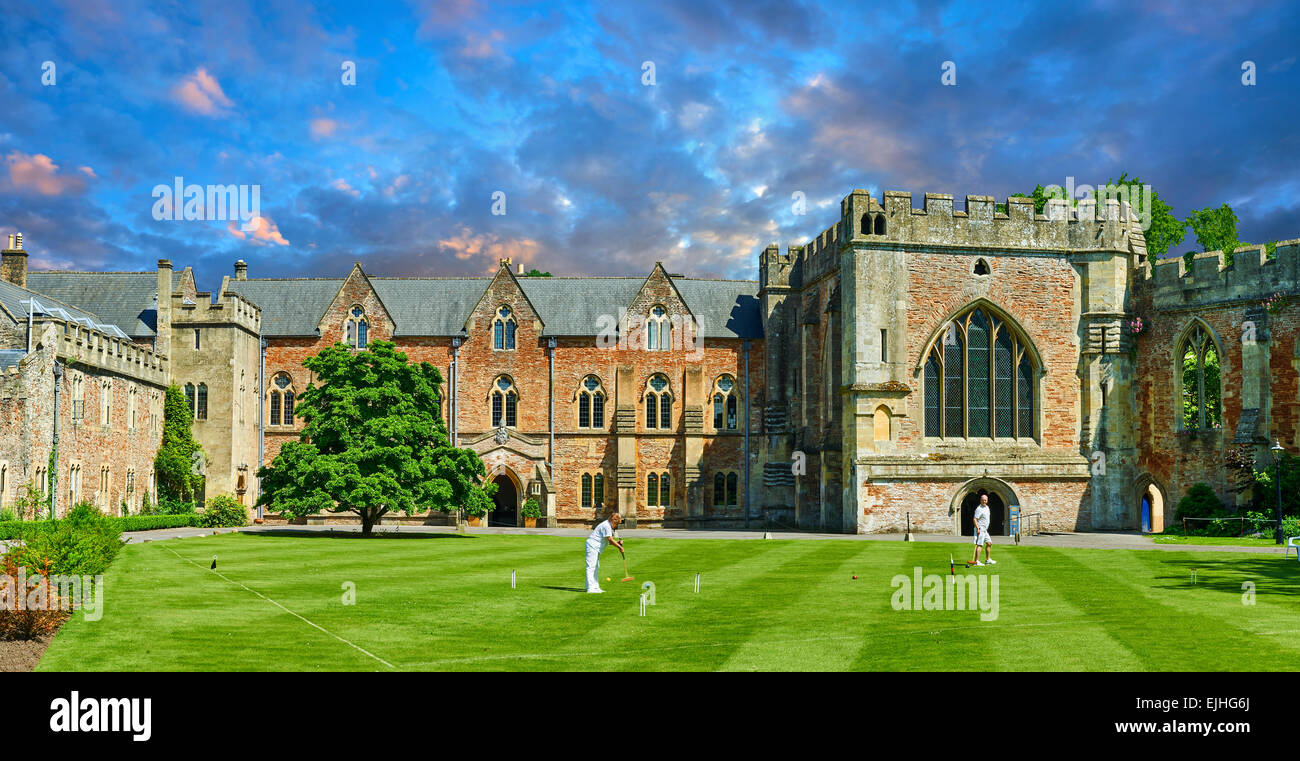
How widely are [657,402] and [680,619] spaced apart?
3742cm

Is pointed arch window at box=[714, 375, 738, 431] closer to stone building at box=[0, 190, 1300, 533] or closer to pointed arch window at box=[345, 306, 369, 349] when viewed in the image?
stone building at box=[0, 190, 1300, 533]

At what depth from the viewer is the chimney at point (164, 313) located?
48594mm

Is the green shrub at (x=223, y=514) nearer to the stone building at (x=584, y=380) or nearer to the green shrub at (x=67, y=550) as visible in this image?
the stone building at (x=584, y=380)

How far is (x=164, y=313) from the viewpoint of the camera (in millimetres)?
48719

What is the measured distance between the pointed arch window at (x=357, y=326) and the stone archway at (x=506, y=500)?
10.3 m

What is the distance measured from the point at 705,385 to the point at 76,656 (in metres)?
41.3

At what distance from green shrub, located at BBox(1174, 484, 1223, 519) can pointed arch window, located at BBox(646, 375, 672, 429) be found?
24537 millimetres

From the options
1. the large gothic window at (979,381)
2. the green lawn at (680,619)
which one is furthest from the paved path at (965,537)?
the large gothic window at (979,381)

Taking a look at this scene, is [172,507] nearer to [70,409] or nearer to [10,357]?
[70,409]

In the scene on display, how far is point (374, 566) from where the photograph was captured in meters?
24.0

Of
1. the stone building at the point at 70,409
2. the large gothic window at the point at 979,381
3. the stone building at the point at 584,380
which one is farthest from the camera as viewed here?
the stone building at the point at 584,380

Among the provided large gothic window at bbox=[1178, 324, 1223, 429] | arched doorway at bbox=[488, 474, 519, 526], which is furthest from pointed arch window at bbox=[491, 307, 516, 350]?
large gothic window at bbox=[1178, 324, 1223, 429]

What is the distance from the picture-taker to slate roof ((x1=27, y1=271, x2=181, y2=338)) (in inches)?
1955
